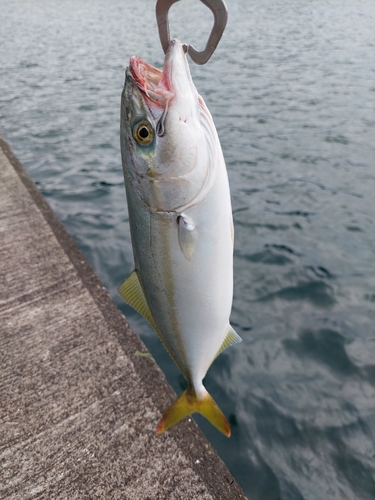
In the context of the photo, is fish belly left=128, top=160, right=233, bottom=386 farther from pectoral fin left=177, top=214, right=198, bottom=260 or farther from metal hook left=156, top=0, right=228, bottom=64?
metal hook left=156, top=0, right=228, bottom=64

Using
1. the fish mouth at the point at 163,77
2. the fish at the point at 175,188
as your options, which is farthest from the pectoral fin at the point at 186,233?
the fish mouth at the point at 163,77

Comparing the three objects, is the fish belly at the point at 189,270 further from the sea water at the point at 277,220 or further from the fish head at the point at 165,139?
the sea water at the point at 277,220

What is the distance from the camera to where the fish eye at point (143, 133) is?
162 centimetres

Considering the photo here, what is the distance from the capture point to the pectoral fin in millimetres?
1634

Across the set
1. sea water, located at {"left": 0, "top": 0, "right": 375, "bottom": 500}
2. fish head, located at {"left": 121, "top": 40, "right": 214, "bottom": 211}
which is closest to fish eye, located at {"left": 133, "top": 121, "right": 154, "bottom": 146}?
fish head, located at {"left": 121, "top": 40, "right": 214, "bottom": 211}

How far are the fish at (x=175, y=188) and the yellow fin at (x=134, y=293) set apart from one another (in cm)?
8

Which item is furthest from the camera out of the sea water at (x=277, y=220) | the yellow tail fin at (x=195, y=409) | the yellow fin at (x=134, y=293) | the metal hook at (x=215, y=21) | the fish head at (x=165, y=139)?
the sea water at (x=277, y=220)

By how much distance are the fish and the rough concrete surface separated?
4.11 feet

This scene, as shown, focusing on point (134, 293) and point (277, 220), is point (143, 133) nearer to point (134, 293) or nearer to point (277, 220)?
point (134, 293)

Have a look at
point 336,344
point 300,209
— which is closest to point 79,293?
point 336,344

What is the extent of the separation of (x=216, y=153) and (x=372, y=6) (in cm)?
2665

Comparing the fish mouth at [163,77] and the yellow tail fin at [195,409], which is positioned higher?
the fish mouth at [163,77]

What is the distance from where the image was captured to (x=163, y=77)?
158 cm

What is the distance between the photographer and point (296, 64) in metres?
14.0
